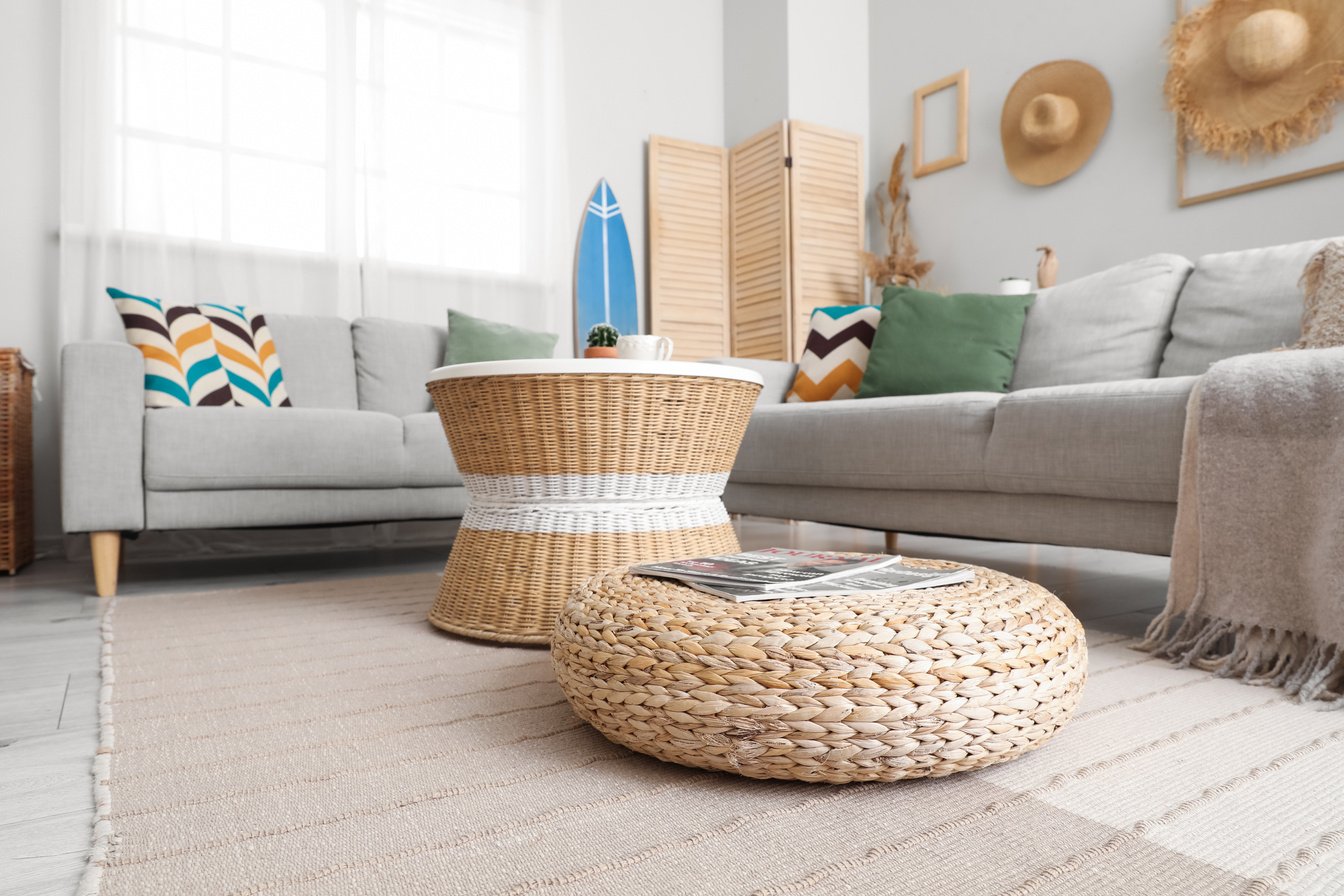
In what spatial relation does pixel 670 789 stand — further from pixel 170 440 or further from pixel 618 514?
pixel 170 440

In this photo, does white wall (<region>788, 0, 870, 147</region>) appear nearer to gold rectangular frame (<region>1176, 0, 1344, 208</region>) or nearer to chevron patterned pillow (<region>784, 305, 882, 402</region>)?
gold rectangular frame (<region>1176, 0, 1344, 208</region>)

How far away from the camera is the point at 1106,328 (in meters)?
2.31

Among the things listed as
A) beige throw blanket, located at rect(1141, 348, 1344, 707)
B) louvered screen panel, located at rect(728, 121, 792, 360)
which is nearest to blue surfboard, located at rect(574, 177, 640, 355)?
louvered screen panel, located at rect(728, 121, 792, 360)

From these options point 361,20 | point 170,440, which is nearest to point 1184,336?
point 170,440

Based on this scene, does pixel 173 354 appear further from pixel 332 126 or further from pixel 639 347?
pixel 639 347

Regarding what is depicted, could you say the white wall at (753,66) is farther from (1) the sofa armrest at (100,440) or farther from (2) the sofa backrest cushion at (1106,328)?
(1) the sofa armrest at (100,440)

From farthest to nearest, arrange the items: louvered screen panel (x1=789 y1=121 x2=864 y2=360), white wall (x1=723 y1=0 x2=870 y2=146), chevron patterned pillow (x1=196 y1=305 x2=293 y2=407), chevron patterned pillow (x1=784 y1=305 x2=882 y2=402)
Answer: white wall (x1=723 y1=0 x2=870 y2=146) < louvered screen panel (x1=789 y1=121 x2=864 y2=360) < chevron patterned pillow (x1=784 y1=305 x2=882 y2=402) < chevron patterned pillow (x1=196 y1=305 x2=293 y2=407)

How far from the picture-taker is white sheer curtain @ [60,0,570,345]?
3.07 m

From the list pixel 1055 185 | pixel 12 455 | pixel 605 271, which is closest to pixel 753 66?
pixel 605 271

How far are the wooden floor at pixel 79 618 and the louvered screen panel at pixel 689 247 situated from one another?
1.14 metres

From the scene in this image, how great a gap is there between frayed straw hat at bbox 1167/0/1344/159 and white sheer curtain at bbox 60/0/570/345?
255cm

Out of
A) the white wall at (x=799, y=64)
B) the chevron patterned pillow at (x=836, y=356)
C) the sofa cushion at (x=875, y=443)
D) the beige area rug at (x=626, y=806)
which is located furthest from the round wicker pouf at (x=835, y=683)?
the white wall at (x=799, y=64)

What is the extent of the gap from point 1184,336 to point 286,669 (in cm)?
211

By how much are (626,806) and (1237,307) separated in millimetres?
1964
